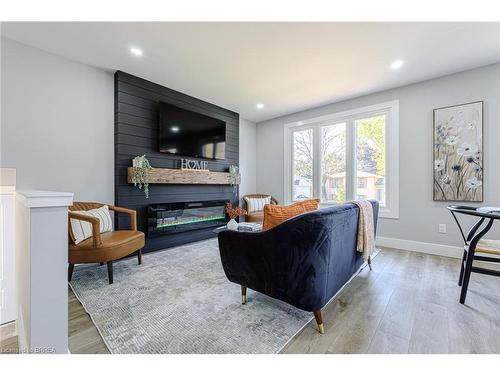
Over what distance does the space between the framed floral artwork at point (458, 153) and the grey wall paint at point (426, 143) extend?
71mm

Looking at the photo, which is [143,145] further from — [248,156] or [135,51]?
[248,156]

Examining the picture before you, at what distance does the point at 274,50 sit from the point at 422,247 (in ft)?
11.0

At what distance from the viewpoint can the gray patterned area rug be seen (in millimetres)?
1296

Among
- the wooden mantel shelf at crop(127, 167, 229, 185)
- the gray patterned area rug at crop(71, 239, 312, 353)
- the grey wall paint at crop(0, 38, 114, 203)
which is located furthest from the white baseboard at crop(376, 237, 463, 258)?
the grey wall paint at crop(0, 38, 114, 203)

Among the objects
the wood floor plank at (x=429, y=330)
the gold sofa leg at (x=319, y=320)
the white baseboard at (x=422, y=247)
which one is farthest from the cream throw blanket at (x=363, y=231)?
the white baseboard at (x=422, y=247)

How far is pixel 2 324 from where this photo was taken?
1.58m

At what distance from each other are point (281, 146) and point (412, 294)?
138 inches

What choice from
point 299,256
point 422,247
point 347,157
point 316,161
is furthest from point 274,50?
point 422,247

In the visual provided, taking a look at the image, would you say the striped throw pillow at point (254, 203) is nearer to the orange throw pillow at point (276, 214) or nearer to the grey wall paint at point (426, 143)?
the grey wall paint at point (426, 143)

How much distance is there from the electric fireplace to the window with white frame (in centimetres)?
162

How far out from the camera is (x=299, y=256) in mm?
1316

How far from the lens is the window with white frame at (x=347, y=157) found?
339 centimetres
